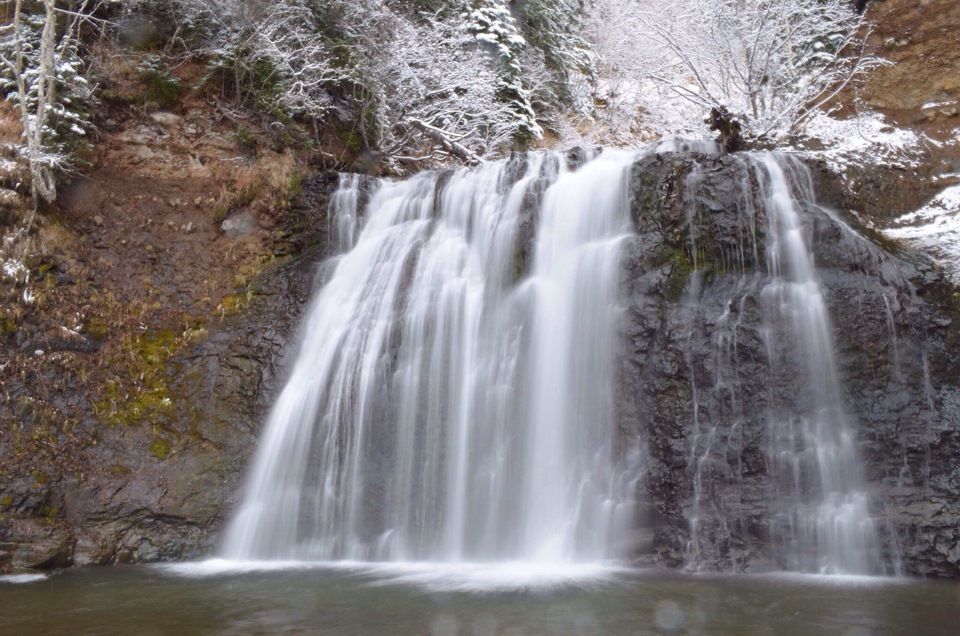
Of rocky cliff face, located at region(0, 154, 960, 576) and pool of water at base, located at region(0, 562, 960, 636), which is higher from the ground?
rocky cliff face, located at region(0, 154, 960, 576)

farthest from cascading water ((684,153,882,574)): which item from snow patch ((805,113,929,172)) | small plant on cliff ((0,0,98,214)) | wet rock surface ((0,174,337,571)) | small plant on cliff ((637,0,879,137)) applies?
small plant on cliff ((0,0,98,214))

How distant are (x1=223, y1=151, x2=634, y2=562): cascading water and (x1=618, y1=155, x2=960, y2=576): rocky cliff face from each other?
506 millimetres

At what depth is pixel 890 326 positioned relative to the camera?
727 cm

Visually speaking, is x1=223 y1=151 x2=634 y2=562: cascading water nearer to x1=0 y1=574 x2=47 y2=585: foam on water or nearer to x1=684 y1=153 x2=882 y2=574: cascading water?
x1=684 y1=153 x2=882 y2=574: cascading water

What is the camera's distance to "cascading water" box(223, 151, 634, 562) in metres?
7.44

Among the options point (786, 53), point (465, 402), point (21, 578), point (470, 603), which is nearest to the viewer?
point (470, 603)

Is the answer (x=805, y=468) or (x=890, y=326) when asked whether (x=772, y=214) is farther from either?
(x=805, y=468)

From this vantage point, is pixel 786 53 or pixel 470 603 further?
pixel 786 53

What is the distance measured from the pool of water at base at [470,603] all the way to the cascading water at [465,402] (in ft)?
2.33

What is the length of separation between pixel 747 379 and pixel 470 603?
12.4 ft

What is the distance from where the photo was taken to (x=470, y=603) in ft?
18.5

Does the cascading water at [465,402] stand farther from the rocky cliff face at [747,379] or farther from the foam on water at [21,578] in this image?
the foam on water at [21,578]

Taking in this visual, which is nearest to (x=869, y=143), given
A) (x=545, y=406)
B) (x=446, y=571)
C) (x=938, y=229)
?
(x=938, y=229)

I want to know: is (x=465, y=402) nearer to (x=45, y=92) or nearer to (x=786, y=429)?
(x=786, y=429)
